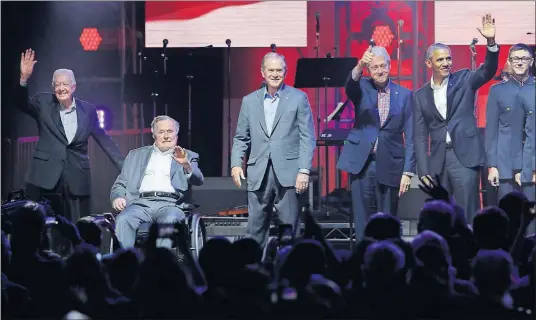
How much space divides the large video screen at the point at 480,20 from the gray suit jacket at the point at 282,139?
1950 mm

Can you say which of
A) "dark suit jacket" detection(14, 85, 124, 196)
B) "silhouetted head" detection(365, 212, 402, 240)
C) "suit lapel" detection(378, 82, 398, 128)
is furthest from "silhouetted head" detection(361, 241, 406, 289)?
"dark suit jacket" detection(14, 85, 124, 196)

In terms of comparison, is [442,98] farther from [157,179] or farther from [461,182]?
[157,179]

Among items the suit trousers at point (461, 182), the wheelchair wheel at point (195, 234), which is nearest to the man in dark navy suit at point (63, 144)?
the wheelchair wheel at point (195, 234)

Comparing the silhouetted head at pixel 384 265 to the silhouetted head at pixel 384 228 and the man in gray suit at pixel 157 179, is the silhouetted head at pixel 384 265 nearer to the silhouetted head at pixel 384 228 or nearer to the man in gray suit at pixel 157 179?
the silhouetted head at pixel 384 228

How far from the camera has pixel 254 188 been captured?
20.5ft

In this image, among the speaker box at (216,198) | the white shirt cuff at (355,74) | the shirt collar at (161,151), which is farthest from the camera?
the speaker box at (216,198)

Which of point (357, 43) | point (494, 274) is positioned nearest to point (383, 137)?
point (494, 274)

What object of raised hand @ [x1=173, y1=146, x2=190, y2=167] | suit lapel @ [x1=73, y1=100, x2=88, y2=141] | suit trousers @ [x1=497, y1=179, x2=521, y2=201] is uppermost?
suit lapel @ [x1=73, y1=100, x2=88, y2=141]

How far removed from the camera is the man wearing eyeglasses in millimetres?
6277

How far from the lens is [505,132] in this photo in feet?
20.9

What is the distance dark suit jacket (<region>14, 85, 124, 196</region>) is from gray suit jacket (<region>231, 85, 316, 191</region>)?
3.08ft

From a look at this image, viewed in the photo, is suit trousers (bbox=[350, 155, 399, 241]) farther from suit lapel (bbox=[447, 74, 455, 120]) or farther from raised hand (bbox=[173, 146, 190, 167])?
raised hand (bbox=[173, 146, 190, 167])

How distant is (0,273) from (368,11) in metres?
5.97

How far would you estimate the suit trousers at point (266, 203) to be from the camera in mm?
6172
